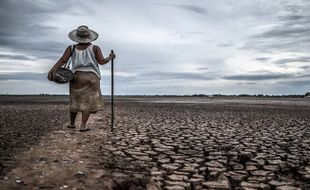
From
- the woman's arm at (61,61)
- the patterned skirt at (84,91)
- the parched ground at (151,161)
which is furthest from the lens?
the patterned skirt at (84,91)

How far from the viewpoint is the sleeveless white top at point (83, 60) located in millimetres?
6523

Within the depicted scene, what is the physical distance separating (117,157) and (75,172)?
1.05m

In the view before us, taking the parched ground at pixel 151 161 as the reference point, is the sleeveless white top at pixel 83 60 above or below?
above

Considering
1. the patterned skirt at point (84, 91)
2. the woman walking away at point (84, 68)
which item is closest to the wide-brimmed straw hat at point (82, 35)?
the woman walking away at point (84, 68)

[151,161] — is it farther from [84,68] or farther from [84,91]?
[84,68]

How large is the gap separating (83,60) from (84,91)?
57cm

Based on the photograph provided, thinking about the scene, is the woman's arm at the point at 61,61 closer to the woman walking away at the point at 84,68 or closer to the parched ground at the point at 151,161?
the woman walking away at the point at 84,68

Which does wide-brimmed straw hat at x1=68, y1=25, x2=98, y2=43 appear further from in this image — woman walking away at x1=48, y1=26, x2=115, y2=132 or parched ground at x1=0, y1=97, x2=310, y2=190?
parched ground at x1=0, y1=97, x2=310, y2=190

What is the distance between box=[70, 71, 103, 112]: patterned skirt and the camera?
6.59 meters

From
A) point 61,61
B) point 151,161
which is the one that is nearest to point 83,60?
point 61,61

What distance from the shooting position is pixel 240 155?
514 cm

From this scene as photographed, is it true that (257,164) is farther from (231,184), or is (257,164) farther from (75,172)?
(75,172)

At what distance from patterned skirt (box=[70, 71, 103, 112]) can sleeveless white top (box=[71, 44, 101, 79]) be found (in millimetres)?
91

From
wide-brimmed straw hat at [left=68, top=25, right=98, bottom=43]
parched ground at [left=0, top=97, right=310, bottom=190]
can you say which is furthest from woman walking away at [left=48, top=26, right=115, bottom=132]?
parched ground at [left=0, top=97, right=310, bottom=190]
